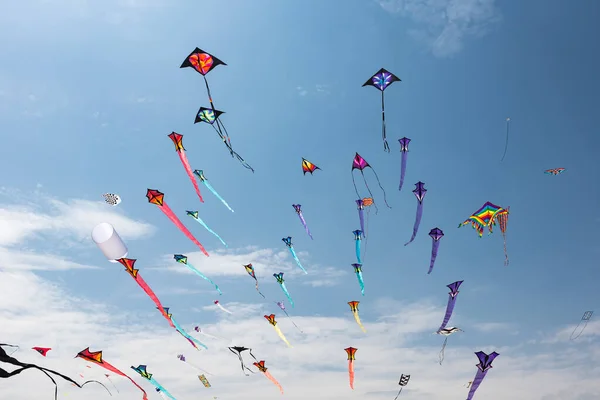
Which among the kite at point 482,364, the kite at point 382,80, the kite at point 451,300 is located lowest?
the kite at point 482,364

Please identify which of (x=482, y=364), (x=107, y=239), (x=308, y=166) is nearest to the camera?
(x=107, y=239)

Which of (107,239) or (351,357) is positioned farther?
(351,357)

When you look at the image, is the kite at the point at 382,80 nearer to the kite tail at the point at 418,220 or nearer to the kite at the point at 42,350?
the kite tail at the point at 418,220

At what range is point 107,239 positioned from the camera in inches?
880

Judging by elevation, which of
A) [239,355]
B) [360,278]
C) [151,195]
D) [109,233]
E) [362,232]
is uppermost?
[151,195]

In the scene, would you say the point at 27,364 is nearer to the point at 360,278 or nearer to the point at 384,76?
the point at 384,76

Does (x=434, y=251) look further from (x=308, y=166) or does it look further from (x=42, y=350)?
(x=42, y=350)

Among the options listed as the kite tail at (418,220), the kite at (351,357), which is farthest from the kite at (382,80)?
the kite at (351,357)

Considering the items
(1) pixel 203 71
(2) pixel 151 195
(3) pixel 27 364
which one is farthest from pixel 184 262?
Result: (3) pixel 27 364

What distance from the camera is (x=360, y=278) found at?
4606 centimetres

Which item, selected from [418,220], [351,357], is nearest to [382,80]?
[418,220]

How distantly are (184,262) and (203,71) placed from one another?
26.1 metres

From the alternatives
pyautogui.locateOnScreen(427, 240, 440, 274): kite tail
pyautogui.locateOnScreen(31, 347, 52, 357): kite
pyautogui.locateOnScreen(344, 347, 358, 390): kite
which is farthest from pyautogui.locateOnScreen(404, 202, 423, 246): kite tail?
pyautogui.locateOnScreen(31, 347, 52, 357): kite

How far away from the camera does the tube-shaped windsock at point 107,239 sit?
22297 millimetres
